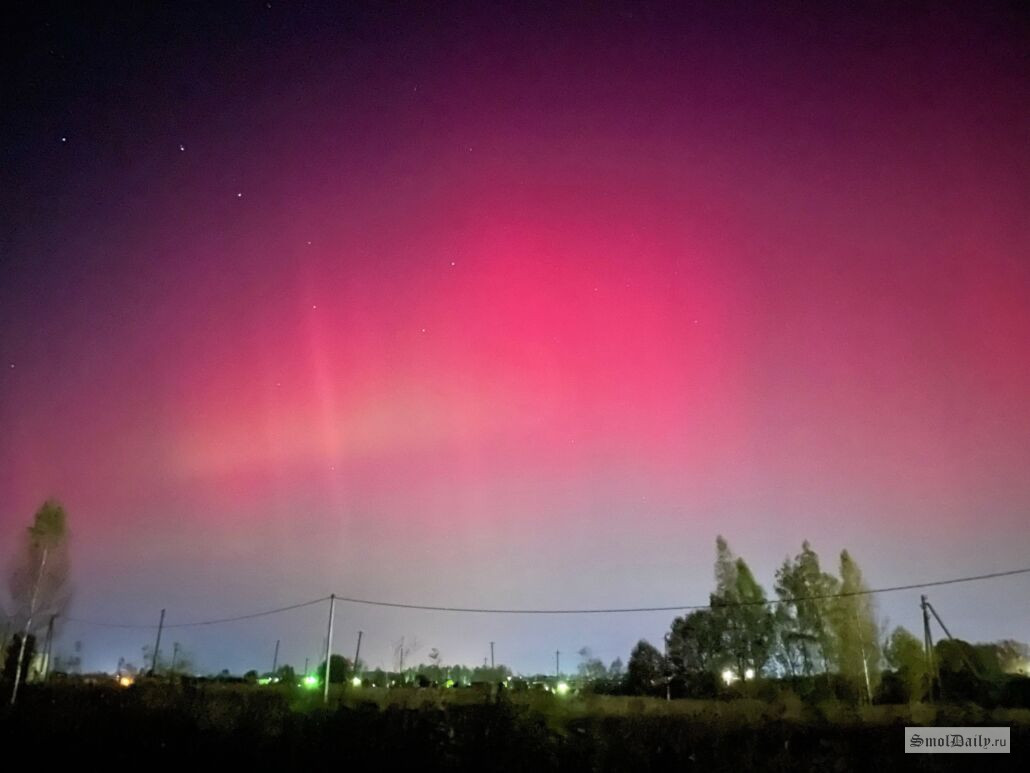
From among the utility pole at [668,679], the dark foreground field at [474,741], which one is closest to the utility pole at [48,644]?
the dark foreground field at [474,741]

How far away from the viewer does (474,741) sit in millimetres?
16703

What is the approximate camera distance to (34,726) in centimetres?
2077

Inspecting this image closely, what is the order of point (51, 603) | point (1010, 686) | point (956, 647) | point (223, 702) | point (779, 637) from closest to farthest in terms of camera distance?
point (223, 702), point (1010, 686), point (956, 647), point (51, 603), point (779, 637)

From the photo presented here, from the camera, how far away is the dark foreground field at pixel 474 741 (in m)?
16.2

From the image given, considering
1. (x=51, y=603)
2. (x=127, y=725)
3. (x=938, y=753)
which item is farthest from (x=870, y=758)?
(x=51, y=603)

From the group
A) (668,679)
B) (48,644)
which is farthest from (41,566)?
(668,679)

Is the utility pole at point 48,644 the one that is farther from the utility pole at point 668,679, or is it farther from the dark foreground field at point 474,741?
the utility pole at point 668,679

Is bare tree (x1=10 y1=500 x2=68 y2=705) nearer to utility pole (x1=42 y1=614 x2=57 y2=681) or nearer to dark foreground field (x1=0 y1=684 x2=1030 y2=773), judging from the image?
utility pole (x1=42 y1=614 x2=57 y2=681)

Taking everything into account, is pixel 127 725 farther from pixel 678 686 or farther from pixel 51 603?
pixel 678 686

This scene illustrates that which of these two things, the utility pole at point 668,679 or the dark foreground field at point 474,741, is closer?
the dark foreground field at point 474,741

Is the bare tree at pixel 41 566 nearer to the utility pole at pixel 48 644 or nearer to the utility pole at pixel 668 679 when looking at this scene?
the utility pole at pixel 48 644

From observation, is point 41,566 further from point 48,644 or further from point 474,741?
point 474,741

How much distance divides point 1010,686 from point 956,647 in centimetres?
540

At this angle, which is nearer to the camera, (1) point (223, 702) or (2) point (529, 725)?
(2) point (529, 725)
